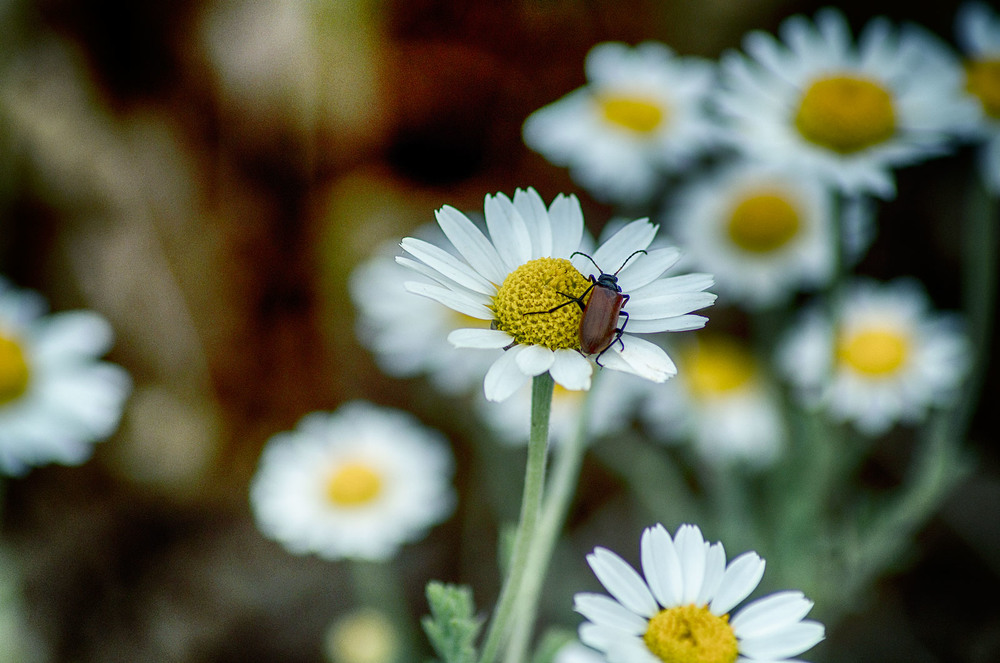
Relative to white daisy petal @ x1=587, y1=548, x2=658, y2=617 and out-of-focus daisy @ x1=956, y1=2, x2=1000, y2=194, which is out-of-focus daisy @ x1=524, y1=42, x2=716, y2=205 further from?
white daisy petal @ x1=587, y1=548, x2=658, y2=617

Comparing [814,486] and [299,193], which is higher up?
[299,193]

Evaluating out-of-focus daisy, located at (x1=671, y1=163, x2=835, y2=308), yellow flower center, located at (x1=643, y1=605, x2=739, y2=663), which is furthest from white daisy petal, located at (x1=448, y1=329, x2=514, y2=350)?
out-of-focus daisy, located at (x1=671, y1=163, x2=835, y2=308)

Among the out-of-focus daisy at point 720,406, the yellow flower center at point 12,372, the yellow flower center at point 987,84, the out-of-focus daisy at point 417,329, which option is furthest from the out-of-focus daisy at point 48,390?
the yellow flower center at point 987,84

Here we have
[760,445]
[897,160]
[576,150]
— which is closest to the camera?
[897,160]

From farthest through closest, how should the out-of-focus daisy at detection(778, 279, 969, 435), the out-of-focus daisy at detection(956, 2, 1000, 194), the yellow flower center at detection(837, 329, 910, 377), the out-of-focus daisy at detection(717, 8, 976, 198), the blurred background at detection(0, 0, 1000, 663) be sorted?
the blurred background at detection(0, 0, 1000, 663) < the yellow flower center at detection(837, 329, 910, 377) < the out-of-focus daisy at detection(778, 279, 969, 435) < the out-of-focus daisy at detection(956, 2, 1000, 194) < the out-of-focus daisy at detection(717, 8, 976, 198)

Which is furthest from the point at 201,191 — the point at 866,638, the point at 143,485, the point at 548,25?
the point at 866,638

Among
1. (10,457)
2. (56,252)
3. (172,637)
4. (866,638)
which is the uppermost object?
(56,252)

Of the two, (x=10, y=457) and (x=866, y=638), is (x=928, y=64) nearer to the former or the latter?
→ (x=866, y=638)
